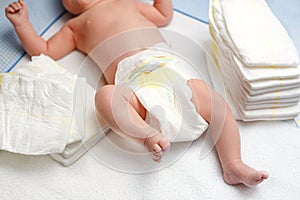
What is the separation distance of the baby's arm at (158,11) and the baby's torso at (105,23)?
1.1 inches

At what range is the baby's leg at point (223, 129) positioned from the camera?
2.86ft

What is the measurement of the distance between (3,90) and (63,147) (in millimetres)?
210

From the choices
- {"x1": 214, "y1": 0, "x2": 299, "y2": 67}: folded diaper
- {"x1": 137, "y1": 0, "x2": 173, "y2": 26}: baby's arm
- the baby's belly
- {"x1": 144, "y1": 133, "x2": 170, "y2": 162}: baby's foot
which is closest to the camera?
{"x1": 144, "y1": 133, "x2": 170, "y2": 162}: baby's foot

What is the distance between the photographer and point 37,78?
97cm

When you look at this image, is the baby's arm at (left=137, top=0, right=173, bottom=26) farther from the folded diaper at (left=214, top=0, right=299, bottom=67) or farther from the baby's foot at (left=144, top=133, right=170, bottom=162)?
the baby's foot at (left=144, top=133, right=170, bottom=162)

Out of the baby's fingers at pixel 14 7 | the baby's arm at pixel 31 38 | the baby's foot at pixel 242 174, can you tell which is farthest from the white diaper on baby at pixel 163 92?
the baby's fingers at pixel 14 7

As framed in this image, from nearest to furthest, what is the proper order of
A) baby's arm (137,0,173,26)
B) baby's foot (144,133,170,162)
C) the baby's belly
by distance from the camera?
1. baby's foot (144,133,170,162)
2. the baby's belly
3. baby's arm (137,0,173,26)

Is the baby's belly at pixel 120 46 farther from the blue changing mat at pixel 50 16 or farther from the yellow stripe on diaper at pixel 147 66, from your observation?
the blue changing mat at pixel 50 16

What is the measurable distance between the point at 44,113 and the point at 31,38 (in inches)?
10.1

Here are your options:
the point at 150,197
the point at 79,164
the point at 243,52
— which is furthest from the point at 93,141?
the point at 243,52

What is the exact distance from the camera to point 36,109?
3.06ft

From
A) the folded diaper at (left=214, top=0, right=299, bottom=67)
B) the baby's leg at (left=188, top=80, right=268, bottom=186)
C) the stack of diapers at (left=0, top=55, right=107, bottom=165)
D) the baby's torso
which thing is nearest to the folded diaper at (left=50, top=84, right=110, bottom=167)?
the stack of diapers at (left=0, top=55, right=107, bottom=165)

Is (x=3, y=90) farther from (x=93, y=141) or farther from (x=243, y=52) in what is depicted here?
(x=243, y=52)

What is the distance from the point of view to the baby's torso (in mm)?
1074
